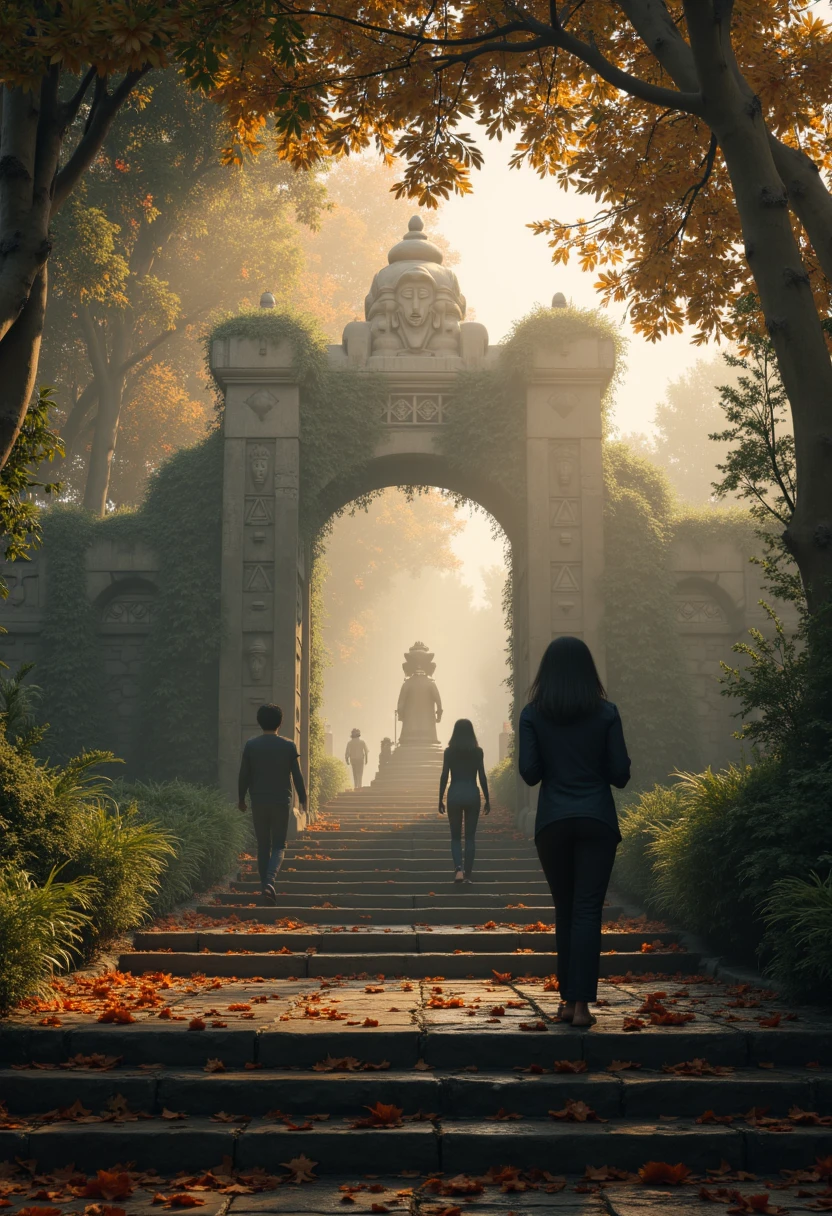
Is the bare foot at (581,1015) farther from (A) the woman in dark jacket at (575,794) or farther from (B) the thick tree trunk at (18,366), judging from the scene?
(B) the thick tree trunk at (18,366)

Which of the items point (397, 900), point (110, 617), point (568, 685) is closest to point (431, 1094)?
point (568, 685)

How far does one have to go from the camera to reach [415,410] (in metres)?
18.2

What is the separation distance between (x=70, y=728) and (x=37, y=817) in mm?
11206

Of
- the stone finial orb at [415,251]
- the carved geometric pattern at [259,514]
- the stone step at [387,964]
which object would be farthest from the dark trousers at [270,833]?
the stone finial orb at [415,251]

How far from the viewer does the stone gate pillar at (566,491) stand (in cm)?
1683

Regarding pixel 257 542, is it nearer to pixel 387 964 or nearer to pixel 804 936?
pixel 387 964

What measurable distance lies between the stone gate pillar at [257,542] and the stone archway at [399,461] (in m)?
0.02

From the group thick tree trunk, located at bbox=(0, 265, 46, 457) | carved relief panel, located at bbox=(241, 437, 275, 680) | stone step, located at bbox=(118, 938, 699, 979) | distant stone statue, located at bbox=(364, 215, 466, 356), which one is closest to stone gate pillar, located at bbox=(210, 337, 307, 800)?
carved relief panel, located at bbox=(241, 437, 275, 680)

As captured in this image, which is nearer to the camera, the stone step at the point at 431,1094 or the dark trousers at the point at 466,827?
the stone step at the point at 431,1094

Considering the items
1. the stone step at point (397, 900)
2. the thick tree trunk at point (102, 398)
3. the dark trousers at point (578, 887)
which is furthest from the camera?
the thick tree trunk at point (102, 398)

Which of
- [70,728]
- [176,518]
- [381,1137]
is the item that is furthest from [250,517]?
[381,1137]

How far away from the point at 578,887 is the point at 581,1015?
604 mm

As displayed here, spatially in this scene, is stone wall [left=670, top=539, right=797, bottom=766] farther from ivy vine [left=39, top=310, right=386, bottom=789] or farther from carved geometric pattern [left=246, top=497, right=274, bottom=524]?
carved geometric pattern [left=246, top=497, right=274, bottom=524]

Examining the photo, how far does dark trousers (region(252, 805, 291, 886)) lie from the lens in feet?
35.2
